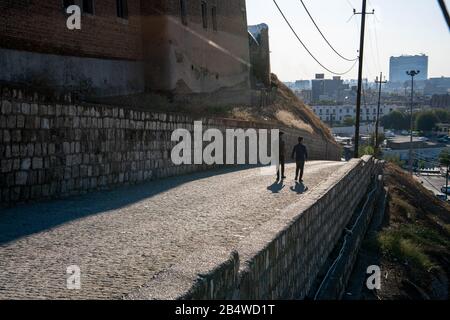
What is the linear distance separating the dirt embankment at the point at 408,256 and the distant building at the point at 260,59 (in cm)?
1912

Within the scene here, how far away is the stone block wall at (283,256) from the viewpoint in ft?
14.7

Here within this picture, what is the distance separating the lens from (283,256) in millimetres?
6590

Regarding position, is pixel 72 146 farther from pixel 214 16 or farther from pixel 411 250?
pixel 214 16

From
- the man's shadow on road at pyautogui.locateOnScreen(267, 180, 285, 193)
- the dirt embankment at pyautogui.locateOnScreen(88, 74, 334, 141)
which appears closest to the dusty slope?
the dirt embankment at pyautogui.locateOnScreen(88, 74, 334, 141)

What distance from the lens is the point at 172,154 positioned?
1492 cm

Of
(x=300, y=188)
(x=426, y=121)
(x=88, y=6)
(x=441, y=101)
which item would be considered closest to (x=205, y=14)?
(x=88, y=6)

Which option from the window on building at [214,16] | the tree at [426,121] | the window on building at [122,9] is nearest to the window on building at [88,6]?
the window on building at [122,9]

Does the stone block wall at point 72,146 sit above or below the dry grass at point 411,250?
above

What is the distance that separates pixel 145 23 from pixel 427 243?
41.3 feet

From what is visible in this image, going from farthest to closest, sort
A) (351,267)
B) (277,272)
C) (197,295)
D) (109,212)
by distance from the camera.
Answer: (351,267)
(109,212)
(277,272)
(197,295)

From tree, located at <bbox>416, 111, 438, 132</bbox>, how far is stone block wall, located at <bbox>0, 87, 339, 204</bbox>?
120m

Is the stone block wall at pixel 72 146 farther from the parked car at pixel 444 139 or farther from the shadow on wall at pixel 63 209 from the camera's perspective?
the parked car at pixel 444 139
